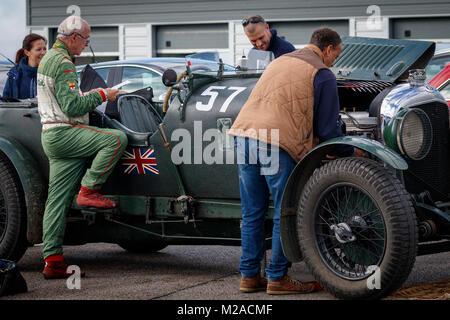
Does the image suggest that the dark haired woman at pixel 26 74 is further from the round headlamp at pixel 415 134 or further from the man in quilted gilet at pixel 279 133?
the round headlamp at pixel 415 134

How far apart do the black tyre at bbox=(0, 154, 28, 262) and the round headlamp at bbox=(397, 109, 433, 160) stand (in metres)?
2.72

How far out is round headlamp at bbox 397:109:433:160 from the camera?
457 cm

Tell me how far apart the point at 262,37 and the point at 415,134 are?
148cm

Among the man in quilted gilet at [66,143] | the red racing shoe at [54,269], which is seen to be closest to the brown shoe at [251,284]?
the man in quilted gilet at [66,143]

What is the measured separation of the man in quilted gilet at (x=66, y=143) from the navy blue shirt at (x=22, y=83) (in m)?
1.28

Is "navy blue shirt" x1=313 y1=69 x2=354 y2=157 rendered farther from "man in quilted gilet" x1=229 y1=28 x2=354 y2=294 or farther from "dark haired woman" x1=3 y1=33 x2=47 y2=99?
"dark haired woman" x1=3 y1=33 x2=47 y2=99

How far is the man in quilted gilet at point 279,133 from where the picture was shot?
451 centimetres

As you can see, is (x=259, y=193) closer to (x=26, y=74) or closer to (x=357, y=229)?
(x=357, y=229)

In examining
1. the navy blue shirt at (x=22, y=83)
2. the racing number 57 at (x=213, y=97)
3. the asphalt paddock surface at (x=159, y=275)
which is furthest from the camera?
the navy blue shirt at (x=22, y=83)

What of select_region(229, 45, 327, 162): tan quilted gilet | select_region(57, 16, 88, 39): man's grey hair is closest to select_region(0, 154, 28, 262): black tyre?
select_region(57, 16, 88, 39): man's grey hair

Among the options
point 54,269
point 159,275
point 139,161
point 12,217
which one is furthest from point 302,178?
point 12,217

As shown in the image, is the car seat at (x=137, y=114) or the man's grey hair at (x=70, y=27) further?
the car seat at (x=137, y=114)
